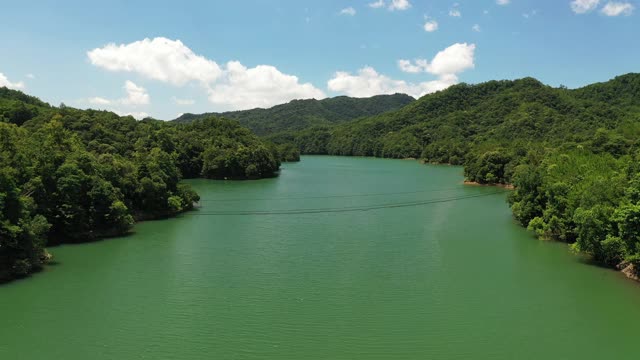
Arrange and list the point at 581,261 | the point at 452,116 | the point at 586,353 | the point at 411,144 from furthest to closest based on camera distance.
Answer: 1. the point at 452,116
2. the point at 411,144
3. the point at 581,261
4. the point at 586,353

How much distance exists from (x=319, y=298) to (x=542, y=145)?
68.3 metres

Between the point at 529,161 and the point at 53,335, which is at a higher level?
the point at 529,161

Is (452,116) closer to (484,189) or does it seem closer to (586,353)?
(484,189)

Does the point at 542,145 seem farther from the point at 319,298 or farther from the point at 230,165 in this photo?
the point at 319,298

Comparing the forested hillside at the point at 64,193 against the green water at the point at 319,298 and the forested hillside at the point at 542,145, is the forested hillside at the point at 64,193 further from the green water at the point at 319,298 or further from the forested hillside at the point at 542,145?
the forested hillside at the point at 542,145

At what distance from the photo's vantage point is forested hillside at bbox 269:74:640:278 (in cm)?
2372

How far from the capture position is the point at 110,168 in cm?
3388

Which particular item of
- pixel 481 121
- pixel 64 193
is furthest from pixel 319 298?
pixel 481 121

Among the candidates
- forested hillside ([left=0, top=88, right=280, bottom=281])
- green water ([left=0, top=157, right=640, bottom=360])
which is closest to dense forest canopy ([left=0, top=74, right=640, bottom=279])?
forested hillside ([left=0, top=88, right=280, bottom=281])

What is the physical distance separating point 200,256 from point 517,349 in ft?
56.1

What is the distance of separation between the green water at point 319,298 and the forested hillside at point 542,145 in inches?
83.8

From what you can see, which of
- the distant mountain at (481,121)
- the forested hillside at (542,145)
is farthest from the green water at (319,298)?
the distant mountain at (481,121)

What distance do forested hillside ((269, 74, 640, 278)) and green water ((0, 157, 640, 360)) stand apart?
83.8 inches

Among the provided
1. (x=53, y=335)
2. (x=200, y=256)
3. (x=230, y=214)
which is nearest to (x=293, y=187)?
(x=230, y=214)
